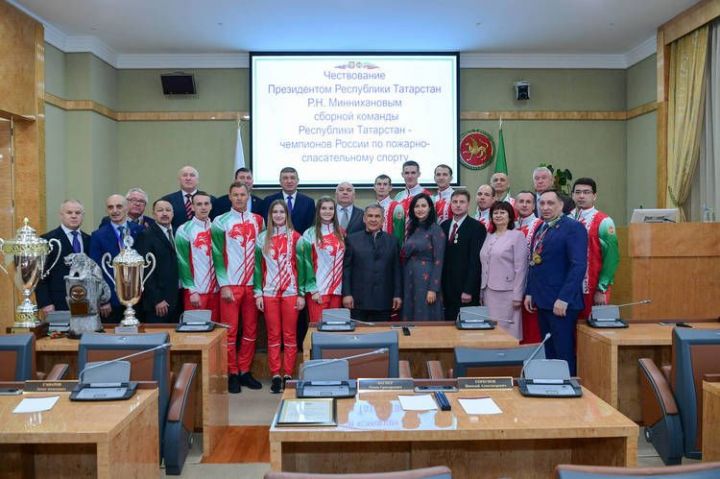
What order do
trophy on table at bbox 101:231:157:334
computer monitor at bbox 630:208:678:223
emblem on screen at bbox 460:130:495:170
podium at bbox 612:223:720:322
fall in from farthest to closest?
emblem on screen at bbox 460:130:495:170 < computer monitor at bbox 630:208:678:223 < podium at bbox 612:223:720:322 < trophy on table at bbox 101:231:157:334

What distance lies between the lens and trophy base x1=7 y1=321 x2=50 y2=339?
3.63m

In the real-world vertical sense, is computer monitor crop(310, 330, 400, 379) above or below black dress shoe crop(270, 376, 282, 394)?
above

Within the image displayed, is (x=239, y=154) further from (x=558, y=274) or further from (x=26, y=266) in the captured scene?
(x=558, y=274)

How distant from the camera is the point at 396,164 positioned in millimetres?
8352

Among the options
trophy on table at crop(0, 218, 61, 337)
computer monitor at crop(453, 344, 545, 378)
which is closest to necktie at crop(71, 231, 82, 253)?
trophy on table at crop(0, 218, 61, 337)

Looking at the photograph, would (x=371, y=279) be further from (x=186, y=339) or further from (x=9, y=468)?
(x=9, y=468)

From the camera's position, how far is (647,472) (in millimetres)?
1486

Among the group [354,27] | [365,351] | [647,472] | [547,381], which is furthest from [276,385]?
[354,27]

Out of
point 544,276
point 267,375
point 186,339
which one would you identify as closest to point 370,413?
point 186,339

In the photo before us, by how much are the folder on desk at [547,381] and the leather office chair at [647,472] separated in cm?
93

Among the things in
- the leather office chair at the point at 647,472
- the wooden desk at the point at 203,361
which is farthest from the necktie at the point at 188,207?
the leather office chair at the point at 647,472

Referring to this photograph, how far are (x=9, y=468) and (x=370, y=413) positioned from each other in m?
1.43

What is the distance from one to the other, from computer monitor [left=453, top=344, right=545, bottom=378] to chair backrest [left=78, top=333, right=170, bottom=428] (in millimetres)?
1393

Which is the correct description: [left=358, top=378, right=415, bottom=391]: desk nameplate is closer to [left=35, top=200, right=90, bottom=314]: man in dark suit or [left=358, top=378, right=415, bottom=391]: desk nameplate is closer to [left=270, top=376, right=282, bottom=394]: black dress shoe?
[left=270, top=376, right=282, bottom=394]: black dress shoe
